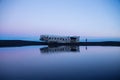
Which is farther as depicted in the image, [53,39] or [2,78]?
[53,39]

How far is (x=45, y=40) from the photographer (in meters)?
29.9

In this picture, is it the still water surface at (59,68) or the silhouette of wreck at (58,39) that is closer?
the still water surface at (59,68)

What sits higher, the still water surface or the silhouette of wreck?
the silhouette of wreck

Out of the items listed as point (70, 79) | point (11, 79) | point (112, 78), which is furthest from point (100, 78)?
point (11, 79)

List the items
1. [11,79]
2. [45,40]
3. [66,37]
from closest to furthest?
1. [11,79]
2. [45,40]
3. [66,37]

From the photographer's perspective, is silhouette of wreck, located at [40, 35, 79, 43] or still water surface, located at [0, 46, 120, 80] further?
silhouette of wreck, located at [40, 35, 79, 43]

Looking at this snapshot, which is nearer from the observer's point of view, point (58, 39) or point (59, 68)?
point (59, 68)

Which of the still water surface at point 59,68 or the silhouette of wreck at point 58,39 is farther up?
the silhouette of wreck at point 58,39

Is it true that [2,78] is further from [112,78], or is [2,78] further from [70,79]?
[112,78]

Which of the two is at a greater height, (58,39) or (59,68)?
(58,39)

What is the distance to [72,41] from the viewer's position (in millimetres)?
31531

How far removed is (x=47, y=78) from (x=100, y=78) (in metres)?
1.34

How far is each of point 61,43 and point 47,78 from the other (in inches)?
1055

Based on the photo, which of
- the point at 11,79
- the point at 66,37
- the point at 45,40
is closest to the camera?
the point at 11,79
